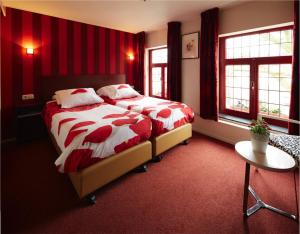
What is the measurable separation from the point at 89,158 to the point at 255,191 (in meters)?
1.75

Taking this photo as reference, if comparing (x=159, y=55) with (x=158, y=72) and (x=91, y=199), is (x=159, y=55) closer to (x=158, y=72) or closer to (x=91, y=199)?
(x=158, y=72)

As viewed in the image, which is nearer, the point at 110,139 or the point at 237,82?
the point at 110,139

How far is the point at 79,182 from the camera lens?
1.65 m

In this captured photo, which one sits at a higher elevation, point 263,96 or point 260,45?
point 260,45

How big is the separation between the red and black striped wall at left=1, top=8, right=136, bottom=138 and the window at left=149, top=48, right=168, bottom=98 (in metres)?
1.10

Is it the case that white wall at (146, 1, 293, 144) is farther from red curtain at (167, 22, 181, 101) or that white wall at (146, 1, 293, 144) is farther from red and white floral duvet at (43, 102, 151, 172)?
red and white floral duvet at (43, 102, 151, 172)

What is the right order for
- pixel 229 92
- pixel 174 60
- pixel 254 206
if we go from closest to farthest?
pixel 254 206, pixel 229 92, pixel 174 60

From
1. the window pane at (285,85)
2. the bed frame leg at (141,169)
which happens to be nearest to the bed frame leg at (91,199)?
the bed frame leg at (141,169)

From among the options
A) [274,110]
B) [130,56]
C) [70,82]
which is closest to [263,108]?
[274,110]

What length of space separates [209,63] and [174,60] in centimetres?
88

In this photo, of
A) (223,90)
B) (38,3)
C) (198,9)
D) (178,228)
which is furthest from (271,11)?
(38,3)

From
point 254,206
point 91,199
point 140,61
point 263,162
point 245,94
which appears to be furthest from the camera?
point 140,61

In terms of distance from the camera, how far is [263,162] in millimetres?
1393

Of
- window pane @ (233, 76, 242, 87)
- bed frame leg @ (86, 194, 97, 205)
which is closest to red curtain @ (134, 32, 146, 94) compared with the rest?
window pane @ (233, 76, 242, 87)
